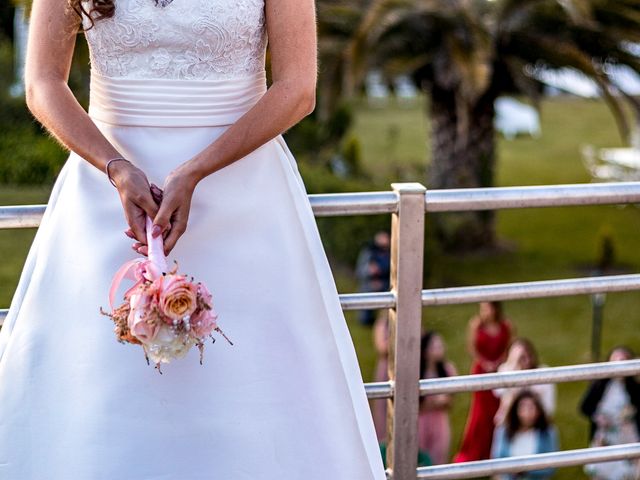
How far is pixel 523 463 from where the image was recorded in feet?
9.89

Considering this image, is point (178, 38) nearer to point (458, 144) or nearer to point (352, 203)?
point (352, 203)

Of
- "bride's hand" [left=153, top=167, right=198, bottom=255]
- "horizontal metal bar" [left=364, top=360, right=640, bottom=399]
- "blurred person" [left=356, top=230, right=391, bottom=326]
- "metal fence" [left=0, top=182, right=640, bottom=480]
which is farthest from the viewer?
"blurred person" [left=356, top=230, right=391, bottom=326]

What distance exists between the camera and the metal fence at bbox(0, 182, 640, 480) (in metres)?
2.76

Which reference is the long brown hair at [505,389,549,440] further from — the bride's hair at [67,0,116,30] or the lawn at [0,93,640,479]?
the bride's hair at [67,0,116,30]

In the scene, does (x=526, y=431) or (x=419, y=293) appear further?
(x=526, y=431)

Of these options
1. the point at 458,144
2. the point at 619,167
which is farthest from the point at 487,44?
the point at 619,167

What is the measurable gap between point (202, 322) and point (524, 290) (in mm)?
1205

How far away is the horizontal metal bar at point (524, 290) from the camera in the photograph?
2.84 metres

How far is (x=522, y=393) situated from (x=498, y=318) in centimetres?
144

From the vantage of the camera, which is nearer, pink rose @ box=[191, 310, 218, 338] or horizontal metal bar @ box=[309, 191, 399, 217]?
pink rose @ box=[191, 310, 218, 338]

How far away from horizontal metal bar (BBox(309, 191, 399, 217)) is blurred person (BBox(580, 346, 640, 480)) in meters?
3.91

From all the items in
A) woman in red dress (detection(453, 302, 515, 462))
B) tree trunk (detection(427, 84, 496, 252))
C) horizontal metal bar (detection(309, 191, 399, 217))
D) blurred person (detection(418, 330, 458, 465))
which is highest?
horizontal metal bar (detection(309, 191, 399, 217))

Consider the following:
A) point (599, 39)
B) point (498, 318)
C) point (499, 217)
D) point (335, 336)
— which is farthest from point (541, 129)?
point (335, 336)

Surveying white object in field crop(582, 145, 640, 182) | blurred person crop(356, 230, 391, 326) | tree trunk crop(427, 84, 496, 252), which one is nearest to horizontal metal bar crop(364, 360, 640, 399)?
Result: blurred person crop(356, 230, 391, 326)
